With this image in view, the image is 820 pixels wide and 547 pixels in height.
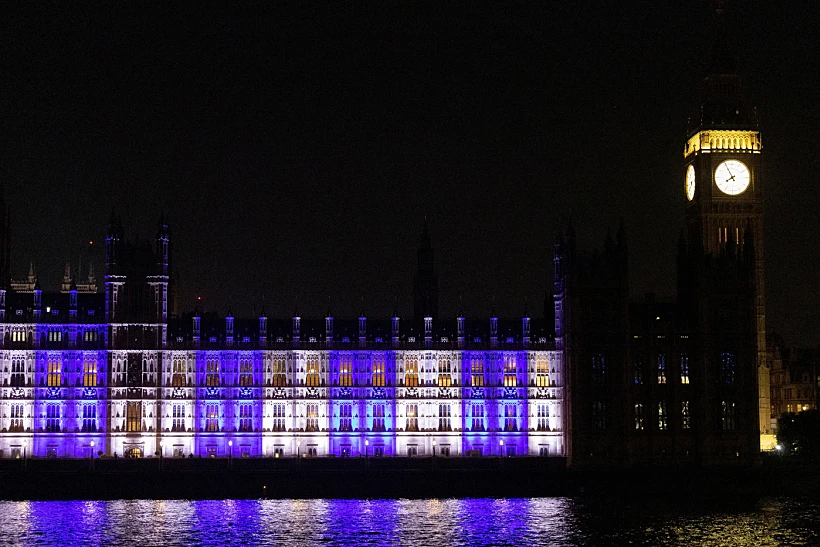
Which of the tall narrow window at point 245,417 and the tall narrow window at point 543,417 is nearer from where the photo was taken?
the tall narrow window at point 245,417

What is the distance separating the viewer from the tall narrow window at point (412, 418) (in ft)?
532

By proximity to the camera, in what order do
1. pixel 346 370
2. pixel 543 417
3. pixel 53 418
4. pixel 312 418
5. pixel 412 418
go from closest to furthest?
pixel 53 418 < pixel 312 418 < pixel 543 417 < pixel 412 418 < pixel 346 370

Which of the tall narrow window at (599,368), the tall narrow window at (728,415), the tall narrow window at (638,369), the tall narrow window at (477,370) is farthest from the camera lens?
the tall narrow window at (477,370)

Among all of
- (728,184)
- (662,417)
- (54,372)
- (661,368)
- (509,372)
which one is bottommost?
(662,417)

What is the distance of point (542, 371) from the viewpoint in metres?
163

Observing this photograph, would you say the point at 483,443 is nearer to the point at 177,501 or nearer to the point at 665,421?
the point at 665,421

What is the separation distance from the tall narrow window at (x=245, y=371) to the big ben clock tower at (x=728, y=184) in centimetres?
5481

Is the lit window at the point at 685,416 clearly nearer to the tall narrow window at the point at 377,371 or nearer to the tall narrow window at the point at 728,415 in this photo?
the tall narrow window at the point at 728,415

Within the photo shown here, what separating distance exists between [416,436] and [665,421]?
88.9 ft


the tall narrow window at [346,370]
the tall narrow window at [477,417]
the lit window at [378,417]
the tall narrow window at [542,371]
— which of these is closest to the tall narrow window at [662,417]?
the tall narrow window at [542,371]

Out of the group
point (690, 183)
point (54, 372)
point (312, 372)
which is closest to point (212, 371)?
point (312, 372)

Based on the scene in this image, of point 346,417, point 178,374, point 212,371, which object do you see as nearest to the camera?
point 178,374

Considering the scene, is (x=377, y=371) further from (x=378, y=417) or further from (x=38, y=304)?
(x=38, y=304)

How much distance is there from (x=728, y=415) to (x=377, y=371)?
38356 mm
